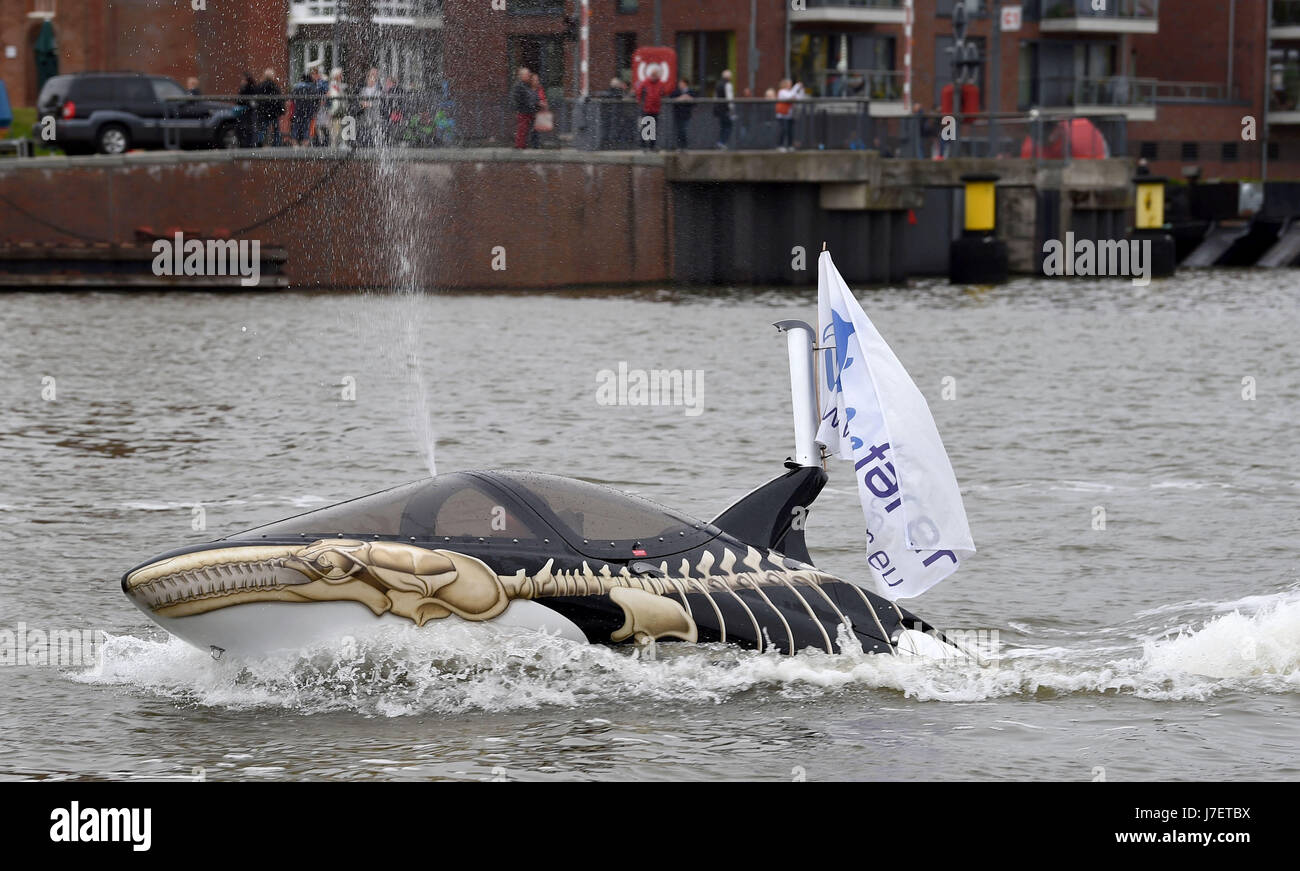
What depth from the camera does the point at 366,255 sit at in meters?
41.6

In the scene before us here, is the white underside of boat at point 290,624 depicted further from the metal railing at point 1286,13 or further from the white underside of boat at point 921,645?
the metal railing at point 1286,13

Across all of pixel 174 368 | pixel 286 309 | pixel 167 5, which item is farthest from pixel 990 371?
pixel 167 5

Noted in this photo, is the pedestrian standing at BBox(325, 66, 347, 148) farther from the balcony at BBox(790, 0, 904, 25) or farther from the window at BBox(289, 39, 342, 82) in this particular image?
the balcony at BBox(790, 0, 904, 25)

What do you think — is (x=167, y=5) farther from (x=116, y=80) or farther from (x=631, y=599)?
(x=631, y=599)

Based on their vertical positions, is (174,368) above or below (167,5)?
below

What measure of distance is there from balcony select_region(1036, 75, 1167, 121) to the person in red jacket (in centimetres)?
3383

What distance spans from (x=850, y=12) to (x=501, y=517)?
5809 cm

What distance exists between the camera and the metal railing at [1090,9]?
73.5 meters

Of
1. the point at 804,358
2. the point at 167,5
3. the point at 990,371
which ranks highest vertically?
the point at 167,5

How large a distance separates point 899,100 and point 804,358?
57.1 meters

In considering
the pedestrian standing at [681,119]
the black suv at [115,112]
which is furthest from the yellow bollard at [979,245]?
the black suv at [115,112]
